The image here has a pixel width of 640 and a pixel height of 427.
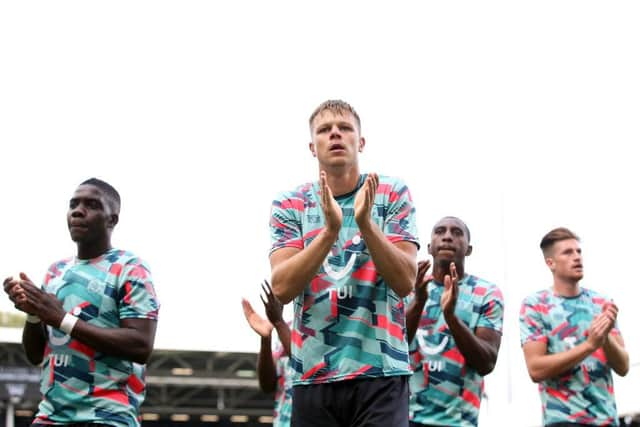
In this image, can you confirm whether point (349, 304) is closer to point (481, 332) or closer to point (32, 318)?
point (32, 318)

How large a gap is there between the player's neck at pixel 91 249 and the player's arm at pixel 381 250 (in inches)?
82.0

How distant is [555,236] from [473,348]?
63.4 inches

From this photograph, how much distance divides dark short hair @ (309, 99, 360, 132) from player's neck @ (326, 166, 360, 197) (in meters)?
0.25

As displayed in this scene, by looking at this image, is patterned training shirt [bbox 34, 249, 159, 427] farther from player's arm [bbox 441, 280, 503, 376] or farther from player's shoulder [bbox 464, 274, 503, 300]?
player's shoulder [bbox 464, 274, 503, 300]

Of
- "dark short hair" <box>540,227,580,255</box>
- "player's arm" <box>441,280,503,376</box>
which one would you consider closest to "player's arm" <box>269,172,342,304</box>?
"player's arm" <box>441,280,503,376</box>

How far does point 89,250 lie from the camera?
5.89 m

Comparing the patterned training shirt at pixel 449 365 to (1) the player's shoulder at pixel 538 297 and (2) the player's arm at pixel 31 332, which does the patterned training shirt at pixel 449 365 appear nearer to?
(1) the player's shoulder at pixel 538 297

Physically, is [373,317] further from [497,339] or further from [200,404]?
[200,404]

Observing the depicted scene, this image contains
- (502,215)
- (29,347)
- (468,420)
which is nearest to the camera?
(29,347)

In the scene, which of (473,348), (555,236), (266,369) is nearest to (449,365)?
(473,348)

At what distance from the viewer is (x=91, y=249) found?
19.3ft

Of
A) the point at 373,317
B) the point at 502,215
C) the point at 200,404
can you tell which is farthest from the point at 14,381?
the point at 373,317

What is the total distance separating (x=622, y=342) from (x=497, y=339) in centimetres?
123

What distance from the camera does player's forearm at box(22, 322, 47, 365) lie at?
5.79 m
